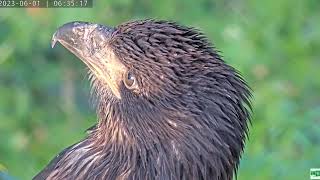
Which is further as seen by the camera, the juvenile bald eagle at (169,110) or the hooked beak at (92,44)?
the hooked beak at (92,44)

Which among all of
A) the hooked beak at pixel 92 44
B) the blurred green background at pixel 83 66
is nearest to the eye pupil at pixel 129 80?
the hooked beak at pixel 92 44

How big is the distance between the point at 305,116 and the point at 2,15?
2.87m

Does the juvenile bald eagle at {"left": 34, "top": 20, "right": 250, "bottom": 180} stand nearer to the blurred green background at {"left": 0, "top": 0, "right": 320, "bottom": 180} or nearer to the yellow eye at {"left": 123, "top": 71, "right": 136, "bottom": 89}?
the yellow eye at {"left": 123, "top": 71, "right": 136, "bottom": 89}

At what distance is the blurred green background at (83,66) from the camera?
9.65 meters

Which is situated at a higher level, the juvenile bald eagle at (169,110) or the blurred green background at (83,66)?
the juvenile bald eagle at (169,110)

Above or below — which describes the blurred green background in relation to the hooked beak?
below

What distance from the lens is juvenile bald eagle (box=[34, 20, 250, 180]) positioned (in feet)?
18.1

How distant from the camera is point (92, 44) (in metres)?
→ 5.77

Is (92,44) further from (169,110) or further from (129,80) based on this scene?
(169,110)

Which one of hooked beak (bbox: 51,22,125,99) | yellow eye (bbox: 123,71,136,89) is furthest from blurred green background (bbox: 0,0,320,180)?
yellow eye (bbox: 123,71,136,89)

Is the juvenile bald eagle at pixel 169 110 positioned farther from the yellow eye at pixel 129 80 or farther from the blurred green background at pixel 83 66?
the blurred green background at pixel 83 66

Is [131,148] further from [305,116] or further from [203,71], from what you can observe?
[305,116]

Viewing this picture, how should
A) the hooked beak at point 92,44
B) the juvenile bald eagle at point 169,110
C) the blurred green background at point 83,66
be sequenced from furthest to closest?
the blurred green background at point 83,66, the hooked beak at point 92,44, the juvenile bald eagle at point 169,110

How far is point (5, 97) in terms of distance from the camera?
993 centimetres
